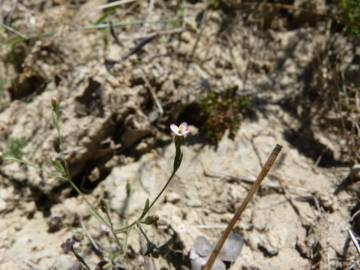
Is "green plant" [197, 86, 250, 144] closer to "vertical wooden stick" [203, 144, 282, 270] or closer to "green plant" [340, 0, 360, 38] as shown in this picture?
"green plant" [340, 0, 360, 38]

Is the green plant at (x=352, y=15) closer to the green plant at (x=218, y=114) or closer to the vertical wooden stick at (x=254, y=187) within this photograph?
the green plant at (x=218, y=114)

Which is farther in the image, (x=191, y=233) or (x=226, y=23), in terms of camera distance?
(x=226, y=23)

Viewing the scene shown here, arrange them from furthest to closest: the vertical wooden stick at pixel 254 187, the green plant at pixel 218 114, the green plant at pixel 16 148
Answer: the green plant at pixel 218 114 < the green plant at pixel 16 148 < the vertical wooden stick at pixel 254 187

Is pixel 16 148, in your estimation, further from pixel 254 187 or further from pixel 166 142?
pixel 254 187

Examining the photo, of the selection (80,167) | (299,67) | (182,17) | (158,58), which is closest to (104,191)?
(80,167)

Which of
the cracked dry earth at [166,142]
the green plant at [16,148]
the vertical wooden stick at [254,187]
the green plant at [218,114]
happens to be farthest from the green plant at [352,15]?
the green plant at [16,148]

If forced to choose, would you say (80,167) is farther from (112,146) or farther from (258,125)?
(258,125)

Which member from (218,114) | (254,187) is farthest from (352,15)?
(254,187)
